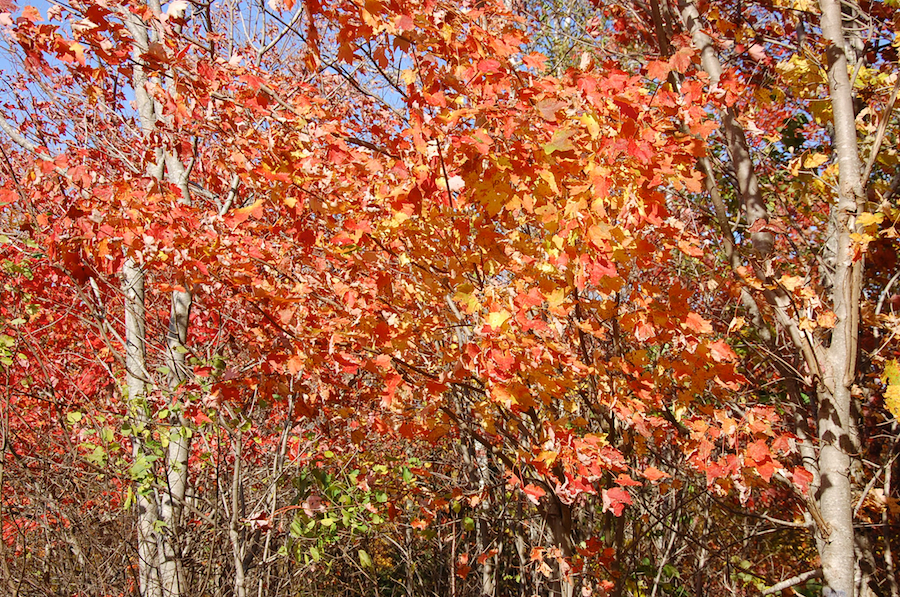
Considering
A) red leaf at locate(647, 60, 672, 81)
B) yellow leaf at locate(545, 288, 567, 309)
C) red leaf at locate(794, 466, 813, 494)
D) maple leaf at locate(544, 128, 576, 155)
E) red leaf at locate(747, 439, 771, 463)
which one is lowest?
red leaf at locate(794, 466, 813, 494)

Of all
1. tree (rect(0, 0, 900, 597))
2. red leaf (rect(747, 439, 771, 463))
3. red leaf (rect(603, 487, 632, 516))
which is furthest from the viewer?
red leaf (rect(603, 487, 632, 516))

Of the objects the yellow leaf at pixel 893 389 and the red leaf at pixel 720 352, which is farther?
the yellow leaf at pixel 893 389

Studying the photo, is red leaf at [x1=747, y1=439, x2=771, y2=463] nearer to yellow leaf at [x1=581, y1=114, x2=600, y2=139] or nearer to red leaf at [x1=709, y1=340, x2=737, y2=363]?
red leaf at [x1=709, y1=340, x2=737, y2=363]

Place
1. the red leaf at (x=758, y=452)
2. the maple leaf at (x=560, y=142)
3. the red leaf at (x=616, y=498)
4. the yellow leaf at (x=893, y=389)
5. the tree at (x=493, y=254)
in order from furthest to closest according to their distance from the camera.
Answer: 1. the yellow leaf at (x=893, y=389)
2. the red leaf at (x=616, y=498)
3. the red leaf at (x=758, y=452)
4. the tree at (x=493, y=254)
5. the maple leaf at (x=560, y=142)

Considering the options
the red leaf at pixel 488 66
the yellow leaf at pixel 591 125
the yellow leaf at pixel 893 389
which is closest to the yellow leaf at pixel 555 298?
the yellow leaf at pixel 591 125

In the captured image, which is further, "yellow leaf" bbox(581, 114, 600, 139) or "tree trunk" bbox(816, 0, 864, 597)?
"tree trunk" bbox(816, 0, 864, 597)

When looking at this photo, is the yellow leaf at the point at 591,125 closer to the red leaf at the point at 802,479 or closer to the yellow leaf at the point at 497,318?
the yellow leaf at the point at 497,318

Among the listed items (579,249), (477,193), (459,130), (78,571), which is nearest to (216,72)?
(459,130)

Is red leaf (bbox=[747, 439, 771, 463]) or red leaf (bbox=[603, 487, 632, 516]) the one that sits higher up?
red leaf (bbox=[747, 439, 771, 463])

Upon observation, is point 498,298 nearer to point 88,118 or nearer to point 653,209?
point 653,209

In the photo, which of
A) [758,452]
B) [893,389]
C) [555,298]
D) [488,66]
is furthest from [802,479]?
[488,66]

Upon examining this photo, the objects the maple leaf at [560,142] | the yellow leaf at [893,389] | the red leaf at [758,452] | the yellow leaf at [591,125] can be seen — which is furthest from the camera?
the yellow leaf at [893,389]

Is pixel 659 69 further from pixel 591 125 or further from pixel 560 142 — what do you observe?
pixel 560 142

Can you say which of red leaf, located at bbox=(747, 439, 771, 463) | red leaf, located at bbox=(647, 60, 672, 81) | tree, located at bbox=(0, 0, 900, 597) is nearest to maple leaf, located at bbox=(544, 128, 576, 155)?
tree, located at bbox=(0, 0, 900, 597)
